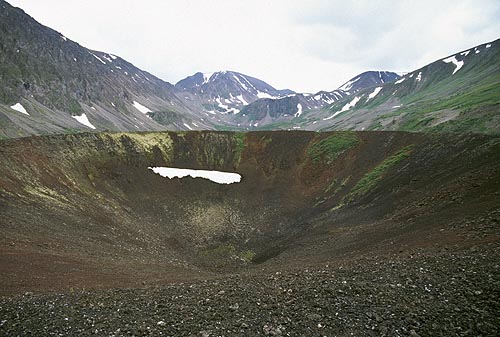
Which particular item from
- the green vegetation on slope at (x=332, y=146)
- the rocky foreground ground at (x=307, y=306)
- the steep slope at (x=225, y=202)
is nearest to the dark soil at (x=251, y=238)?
the rocky foreground ground at (x=307, y=306)

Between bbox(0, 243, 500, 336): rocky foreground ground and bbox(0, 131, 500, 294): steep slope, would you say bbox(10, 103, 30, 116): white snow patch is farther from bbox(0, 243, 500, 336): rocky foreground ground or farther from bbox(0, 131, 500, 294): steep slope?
bbox(0, 243, 500, 336): rocky foreground ground

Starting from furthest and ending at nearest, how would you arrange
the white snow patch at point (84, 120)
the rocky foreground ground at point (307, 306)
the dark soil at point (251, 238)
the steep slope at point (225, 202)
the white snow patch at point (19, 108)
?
1. the white snow patch at point (84, 120)
2. the white snow patch at point (19, 108)
3. the steep slope at point (225, 202)
4. the dark soil at point (251, 238)
5. the rocky foreground ground at point (307, 306)

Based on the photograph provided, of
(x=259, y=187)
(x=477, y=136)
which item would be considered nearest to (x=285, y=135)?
(x=259, y=187)

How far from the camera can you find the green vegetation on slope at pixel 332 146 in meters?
55.0

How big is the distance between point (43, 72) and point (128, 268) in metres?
196

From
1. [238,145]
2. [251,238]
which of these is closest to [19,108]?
[238,145]

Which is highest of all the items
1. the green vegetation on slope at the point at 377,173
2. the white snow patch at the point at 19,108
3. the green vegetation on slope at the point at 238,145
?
the white snow patch at the point at 19,108

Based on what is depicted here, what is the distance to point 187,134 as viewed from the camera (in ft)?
220

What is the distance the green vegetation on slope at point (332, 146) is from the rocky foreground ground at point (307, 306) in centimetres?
4034

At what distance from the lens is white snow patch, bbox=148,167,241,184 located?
179ft

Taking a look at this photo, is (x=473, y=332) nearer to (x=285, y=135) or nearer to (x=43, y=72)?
(x=285, y=135)

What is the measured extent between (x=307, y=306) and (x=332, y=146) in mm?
47895

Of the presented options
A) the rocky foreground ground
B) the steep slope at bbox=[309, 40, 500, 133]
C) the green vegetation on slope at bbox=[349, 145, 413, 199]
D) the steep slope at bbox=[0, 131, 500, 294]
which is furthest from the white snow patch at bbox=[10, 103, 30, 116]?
the rocky foreground ground

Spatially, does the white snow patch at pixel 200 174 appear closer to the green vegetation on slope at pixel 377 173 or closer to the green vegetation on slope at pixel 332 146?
the green vegetation on slope at pixel 332 146
